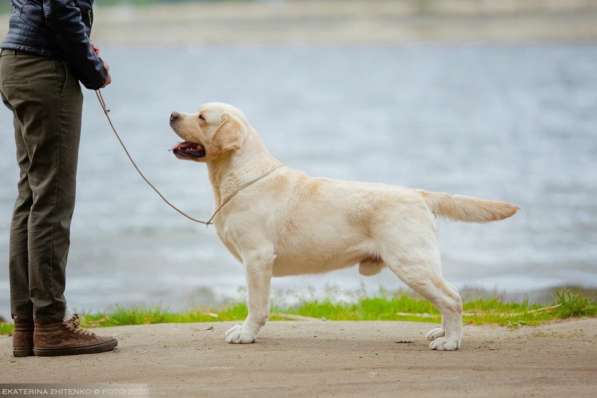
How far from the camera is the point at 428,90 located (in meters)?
49.2

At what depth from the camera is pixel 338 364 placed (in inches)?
190

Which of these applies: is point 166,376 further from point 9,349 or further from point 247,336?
point 9,349

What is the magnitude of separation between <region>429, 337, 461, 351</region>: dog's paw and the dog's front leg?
102cm

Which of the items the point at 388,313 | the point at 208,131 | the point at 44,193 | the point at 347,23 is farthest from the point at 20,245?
the point at 347,23

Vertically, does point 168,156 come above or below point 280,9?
below

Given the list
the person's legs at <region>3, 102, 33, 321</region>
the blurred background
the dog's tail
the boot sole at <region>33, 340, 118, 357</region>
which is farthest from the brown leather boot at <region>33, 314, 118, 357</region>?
the blurred background

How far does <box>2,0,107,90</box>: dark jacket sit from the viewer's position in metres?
4.80

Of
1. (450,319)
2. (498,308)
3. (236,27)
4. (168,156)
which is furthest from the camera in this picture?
(236,27)

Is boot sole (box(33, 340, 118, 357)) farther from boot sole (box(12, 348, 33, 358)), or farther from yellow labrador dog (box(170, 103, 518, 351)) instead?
yellow labrador dog (box(170, 103, 518, 351))

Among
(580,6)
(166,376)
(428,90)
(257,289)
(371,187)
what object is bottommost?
(166,376)

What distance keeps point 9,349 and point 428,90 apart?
45138 mm

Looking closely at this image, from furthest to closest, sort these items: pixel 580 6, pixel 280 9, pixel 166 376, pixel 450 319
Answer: pixel 280 9 → pixel 580 6 → pixel 450 319 → pixel 166 376

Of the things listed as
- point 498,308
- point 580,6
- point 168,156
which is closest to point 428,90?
point 168,156

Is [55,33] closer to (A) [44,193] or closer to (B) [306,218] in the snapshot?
(A) [44,193]
